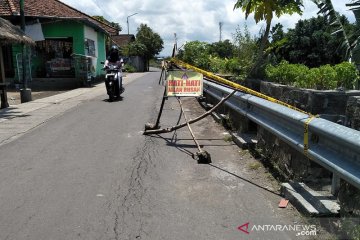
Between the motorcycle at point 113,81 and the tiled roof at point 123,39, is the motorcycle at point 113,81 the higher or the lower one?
the lower one

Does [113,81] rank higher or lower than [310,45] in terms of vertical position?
lower

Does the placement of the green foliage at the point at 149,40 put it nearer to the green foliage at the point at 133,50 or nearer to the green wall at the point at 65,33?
the green foliage at the point at 133,50

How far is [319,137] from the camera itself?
4184 mm

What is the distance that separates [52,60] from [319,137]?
23644mm

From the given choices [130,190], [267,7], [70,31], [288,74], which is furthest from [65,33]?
[130,190]

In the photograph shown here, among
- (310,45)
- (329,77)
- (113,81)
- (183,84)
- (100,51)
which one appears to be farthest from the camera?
(310,45)

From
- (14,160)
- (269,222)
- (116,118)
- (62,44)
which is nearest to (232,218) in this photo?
(269,222)

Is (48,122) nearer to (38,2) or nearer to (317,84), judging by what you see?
(317,84)

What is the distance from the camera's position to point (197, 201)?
4727mm

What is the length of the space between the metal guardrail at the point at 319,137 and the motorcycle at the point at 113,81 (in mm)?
8729

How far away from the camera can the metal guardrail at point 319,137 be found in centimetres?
350

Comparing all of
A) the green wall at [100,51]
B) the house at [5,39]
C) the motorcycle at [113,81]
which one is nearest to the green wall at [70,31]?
the green wall at [100,51]

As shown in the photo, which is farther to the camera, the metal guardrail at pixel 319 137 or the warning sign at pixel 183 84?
the warning sign at pixel 183 84

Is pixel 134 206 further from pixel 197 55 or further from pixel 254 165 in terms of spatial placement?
pixel 197 55
